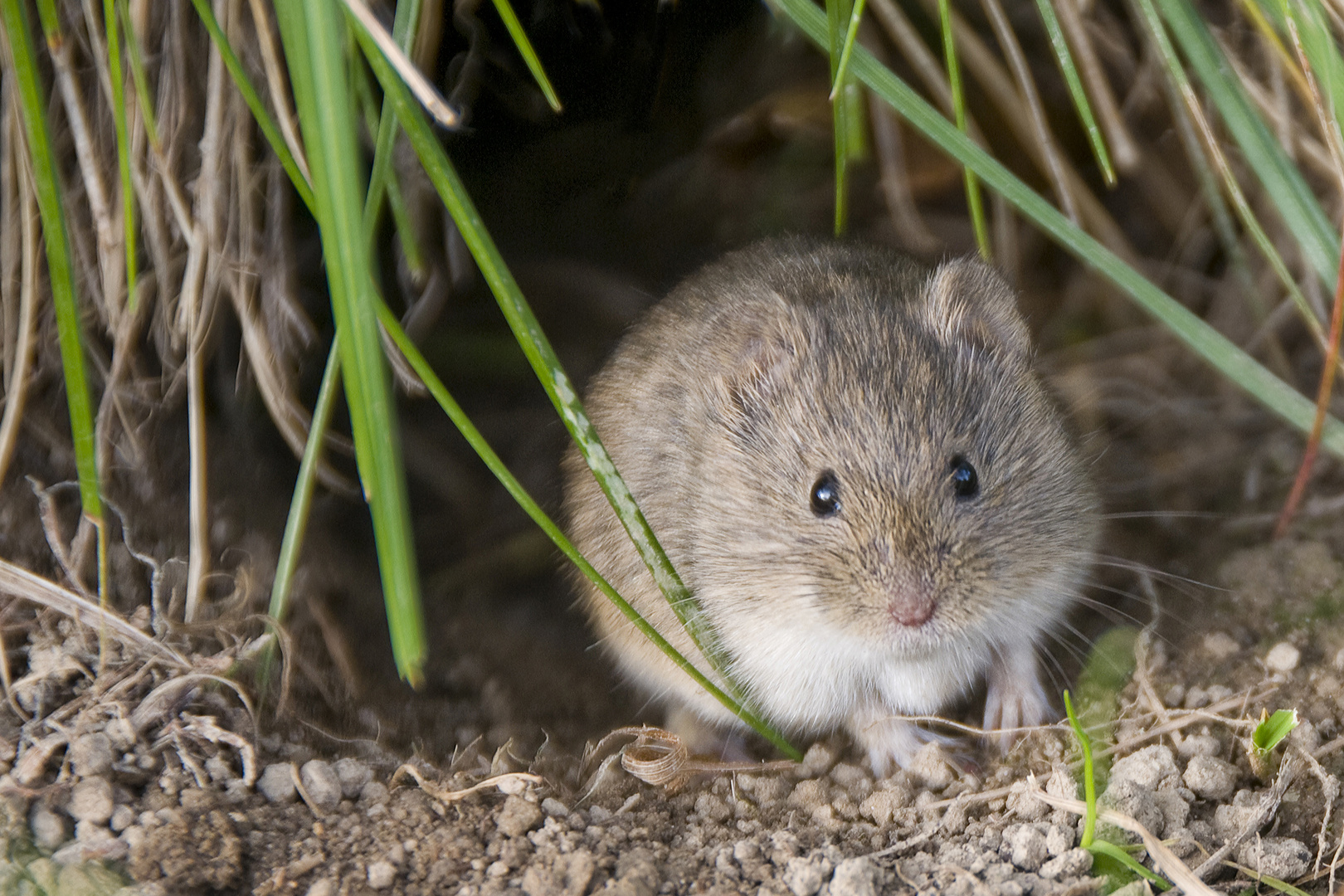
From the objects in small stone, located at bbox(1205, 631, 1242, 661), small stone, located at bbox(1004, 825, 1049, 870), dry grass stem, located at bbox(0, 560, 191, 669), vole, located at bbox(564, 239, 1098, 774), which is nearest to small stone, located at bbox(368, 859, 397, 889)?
dry grass stem, located at bbox(0, 560, 191, 669)

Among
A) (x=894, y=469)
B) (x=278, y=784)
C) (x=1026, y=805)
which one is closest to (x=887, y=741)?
(x=1026, y=805)

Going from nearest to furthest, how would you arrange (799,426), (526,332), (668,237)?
(526,332), (799,426), (668,237)

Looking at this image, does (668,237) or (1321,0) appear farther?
(668,237)

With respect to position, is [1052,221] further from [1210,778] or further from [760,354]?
[1210,778]

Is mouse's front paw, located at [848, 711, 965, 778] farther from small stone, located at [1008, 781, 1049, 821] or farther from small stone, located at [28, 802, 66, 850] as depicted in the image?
small stone, located at [28, 802, 66, 850]

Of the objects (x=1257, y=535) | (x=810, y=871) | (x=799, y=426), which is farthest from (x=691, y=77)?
(x=810, y=871)

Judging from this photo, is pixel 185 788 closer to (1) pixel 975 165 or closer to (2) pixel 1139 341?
(1) pixel 975 165

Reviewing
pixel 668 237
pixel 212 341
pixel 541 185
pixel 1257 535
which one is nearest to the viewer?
pixel 212 341
